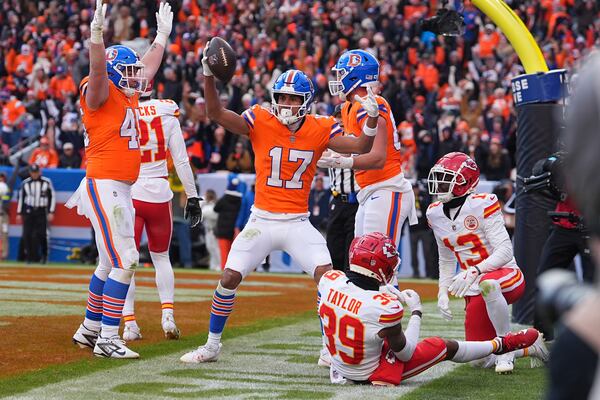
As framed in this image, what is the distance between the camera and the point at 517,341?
615cm

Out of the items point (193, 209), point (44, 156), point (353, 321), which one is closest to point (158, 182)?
point (193, 209)

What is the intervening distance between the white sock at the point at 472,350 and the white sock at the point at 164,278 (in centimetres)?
266

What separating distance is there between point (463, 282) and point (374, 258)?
2.72ft

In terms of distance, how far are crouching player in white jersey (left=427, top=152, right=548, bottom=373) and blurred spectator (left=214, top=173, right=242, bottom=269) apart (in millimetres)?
10458

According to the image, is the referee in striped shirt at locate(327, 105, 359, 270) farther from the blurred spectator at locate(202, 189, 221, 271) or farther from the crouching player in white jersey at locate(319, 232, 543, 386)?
the blurred spectator at locate(202, 189, 221, 271)

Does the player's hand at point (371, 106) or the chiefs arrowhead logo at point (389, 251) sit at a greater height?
the player's hand at point (371, 106)

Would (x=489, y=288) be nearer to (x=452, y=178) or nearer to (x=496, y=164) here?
(x=452, y=178)

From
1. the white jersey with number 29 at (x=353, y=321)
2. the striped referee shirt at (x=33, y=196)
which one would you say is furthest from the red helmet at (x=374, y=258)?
the striped referee shirt at (x=33, y=196)

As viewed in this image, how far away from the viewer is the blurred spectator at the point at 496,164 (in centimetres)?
1667

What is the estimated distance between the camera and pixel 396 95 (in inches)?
758

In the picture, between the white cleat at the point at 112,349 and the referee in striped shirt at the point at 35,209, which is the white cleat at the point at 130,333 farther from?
the referee in striped shirt at the point at 35,209

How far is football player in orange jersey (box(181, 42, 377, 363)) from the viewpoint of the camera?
639 cm

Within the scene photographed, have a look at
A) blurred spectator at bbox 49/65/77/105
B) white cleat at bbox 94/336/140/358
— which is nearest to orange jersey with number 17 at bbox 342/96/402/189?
white cleat at bbox 94/336/140/358

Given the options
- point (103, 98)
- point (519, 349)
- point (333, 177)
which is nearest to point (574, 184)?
point (519, 349)
